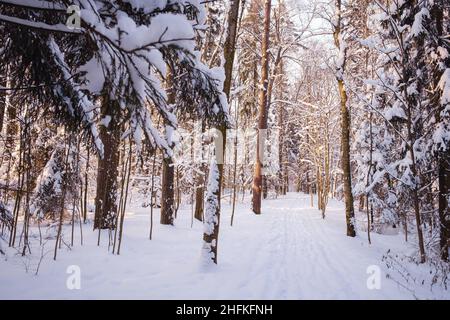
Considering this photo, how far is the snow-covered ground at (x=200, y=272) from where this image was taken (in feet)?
16.1

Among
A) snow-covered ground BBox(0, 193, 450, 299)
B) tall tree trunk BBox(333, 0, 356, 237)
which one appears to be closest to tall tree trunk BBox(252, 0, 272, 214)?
tall tree trunk BBox(333, 0, 356, 237)

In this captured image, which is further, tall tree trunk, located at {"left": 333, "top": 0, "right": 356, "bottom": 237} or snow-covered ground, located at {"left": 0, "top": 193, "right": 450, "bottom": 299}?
tall tree trunk, located at {"left": 333, "top": 0, "right": 356, "bottom": 237}

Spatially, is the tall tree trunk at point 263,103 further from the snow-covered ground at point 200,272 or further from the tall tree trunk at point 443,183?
the tall tree trunk at point 443,183

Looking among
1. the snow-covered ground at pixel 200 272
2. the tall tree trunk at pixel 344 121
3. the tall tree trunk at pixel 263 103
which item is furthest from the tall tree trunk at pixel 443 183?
the tall tree trunk at pixel 263 103

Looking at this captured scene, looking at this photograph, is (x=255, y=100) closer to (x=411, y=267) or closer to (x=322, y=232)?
(x=322, y=232)

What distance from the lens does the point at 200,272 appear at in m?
6.02

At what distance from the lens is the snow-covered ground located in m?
4.92

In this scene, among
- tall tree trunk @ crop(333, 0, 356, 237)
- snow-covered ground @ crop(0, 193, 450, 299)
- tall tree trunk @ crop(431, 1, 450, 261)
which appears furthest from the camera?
tall tree trunk @ crop(333, 0, 356, 237)

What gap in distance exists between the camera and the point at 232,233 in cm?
1084

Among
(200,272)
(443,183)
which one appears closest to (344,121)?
(443,183)

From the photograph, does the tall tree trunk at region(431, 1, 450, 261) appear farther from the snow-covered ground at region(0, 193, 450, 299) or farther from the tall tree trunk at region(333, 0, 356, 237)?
the tall tree trunk at region(333, 0, 356, 237)
